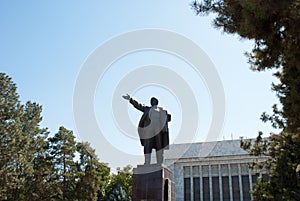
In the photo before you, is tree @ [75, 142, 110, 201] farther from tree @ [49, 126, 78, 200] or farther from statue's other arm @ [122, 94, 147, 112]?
statue's other arm @ [122, 94, 147, 112]

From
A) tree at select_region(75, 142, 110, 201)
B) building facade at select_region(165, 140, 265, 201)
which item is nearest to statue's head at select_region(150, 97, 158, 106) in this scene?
tree at select_region(75, 142, 110, 201)

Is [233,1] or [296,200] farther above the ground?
[233,1]

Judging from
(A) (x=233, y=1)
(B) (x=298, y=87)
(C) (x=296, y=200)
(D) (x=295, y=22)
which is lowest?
(C) (x=296, y=200)

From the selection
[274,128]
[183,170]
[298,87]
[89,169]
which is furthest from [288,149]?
[183,170]

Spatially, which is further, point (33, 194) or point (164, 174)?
point (33, 194)

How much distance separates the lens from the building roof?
1164 inches

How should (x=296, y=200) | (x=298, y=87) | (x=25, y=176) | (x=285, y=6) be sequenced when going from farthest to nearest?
(x=25, y=176)
(x=296, y=200)
(x=298, y=87)
(x=285, y=6)

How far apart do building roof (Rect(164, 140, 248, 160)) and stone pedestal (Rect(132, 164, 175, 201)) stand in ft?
73.2

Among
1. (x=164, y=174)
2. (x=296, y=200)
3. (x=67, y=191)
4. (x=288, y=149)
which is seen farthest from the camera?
(x=67, y=191)

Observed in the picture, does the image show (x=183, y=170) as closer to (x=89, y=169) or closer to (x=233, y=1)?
(x=89, y=169)

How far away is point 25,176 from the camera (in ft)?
56.1

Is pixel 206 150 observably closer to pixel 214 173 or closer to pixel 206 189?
pixel 214 173

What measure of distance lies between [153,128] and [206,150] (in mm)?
23938

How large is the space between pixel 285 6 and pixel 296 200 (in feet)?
23.2
